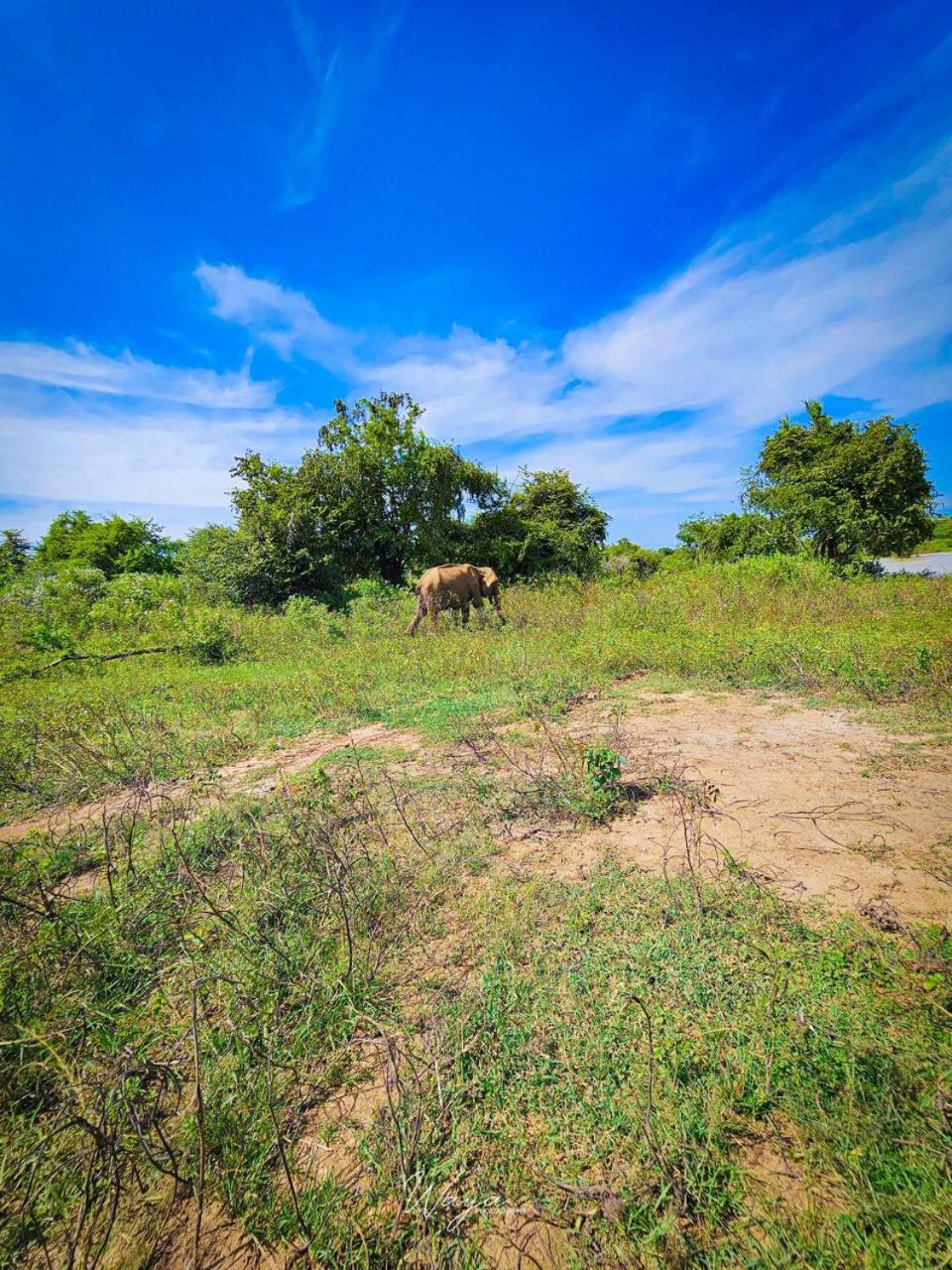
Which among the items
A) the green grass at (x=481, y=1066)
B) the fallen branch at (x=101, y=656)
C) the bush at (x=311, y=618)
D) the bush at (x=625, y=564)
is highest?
A: the bush at (x=625, y=564)

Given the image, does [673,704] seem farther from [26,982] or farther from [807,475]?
[807,475]

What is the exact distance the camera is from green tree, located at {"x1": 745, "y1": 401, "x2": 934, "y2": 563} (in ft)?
61.0

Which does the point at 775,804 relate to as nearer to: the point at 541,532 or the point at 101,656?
the point at 101,656

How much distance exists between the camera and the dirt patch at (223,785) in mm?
4254

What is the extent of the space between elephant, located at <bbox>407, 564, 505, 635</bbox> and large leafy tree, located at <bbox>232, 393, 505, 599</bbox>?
6.93 meters

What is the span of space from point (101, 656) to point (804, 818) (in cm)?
1366

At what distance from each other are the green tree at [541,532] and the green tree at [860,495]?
7908 millimetres

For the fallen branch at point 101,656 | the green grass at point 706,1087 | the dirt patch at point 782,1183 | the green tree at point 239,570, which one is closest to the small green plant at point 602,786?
the green grass at point 706,1087

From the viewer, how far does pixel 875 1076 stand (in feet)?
5.64

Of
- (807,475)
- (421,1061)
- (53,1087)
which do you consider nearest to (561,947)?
(421,1061)

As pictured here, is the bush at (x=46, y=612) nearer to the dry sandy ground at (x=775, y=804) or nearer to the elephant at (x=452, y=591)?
the elephant at (x=452, y=591)

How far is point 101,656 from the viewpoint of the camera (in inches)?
443

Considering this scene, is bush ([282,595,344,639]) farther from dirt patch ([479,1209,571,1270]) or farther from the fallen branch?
dirt patch ([479,1209,571,1270])

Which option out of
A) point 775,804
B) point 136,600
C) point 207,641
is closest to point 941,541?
point 775,804
